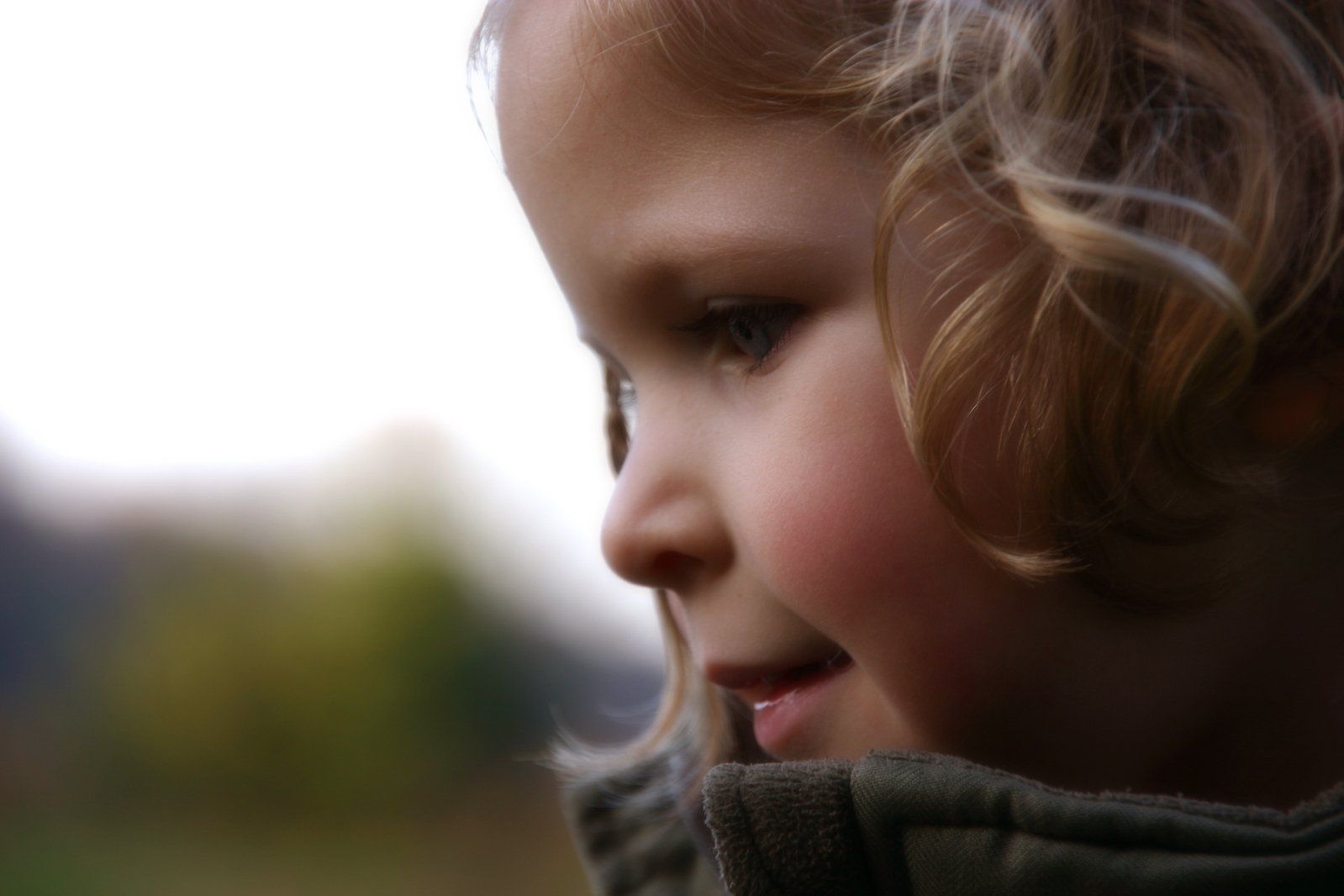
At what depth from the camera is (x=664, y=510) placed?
0.77 m

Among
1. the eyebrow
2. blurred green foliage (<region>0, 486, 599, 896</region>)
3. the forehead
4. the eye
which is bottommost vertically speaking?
blurred green foliage (<region>0, 486, 599, 896</region>)

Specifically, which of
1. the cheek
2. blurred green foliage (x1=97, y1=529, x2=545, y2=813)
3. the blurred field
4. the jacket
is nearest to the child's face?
the cheek

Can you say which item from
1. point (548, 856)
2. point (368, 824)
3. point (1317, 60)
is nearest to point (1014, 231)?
point (1317, 60)

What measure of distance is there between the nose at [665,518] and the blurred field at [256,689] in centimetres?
428

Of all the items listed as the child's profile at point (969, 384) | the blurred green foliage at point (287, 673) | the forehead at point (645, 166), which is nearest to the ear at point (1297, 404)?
the child's profile at point (969, 384)

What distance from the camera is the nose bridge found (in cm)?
76

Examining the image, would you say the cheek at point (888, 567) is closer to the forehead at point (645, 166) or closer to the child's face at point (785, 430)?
the child's face at point (785, 430)

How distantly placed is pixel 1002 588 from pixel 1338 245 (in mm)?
262

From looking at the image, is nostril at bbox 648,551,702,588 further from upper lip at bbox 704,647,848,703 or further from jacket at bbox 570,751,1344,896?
jacket at bbox 570,751,1344,896

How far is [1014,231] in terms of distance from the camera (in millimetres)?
684

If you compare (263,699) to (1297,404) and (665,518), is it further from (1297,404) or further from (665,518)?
(1297,404)

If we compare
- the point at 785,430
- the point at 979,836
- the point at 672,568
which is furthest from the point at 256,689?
the point at 979,836

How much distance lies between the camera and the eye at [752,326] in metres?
0.73

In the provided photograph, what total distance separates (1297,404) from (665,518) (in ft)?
1.26
